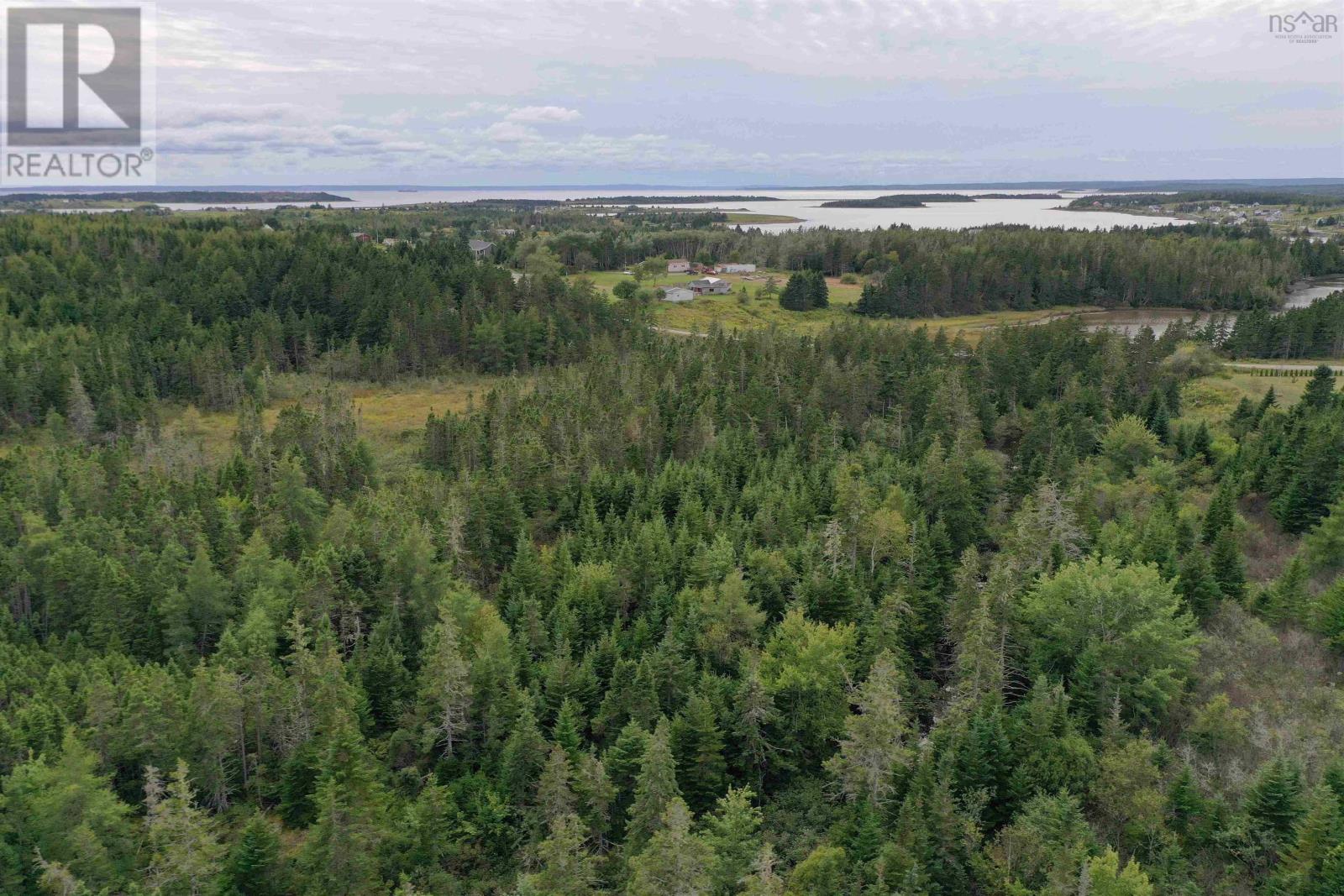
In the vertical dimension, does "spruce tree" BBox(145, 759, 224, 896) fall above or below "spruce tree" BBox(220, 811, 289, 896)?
above

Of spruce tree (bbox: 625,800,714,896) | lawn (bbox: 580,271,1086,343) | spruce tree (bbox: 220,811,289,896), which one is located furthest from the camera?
lawn (bbox: 580,271,1086,343)

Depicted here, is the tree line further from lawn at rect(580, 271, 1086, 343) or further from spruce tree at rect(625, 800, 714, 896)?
lawn at rect(580, 271, 1086, 343)

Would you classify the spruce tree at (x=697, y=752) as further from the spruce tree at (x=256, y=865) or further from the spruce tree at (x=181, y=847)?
the spruce tree at (x=181, y=847)

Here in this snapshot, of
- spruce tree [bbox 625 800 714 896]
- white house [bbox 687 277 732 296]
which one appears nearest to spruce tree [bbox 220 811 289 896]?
spruce tree [bbox 625 800 714 896]

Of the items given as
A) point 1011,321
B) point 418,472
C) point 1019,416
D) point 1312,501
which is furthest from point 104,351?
point 1011,321

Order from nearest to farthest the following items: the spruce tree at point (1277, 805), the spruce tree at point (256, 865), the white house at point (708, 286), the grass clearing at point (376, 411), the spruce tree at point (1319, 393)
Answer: the spruce tree at point (1277, 805) → the spruce tree at point (256, 865) → the spruce tree at point (1319, 393) → the grass clearing at point (376, 411) → the white house at point (708, 286)

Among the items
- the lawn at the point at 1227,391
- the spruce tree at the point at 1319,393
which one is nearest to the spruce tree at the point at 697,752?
the spruce tree at the point at 1319,393

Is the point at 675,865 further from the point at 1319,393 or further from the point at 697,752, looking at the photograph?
the point at 1319,393

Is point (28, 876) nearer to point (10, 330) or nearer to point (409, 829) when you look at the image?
point (409, 829)

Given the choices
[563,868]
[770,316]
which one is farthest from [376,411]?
[563,868]
